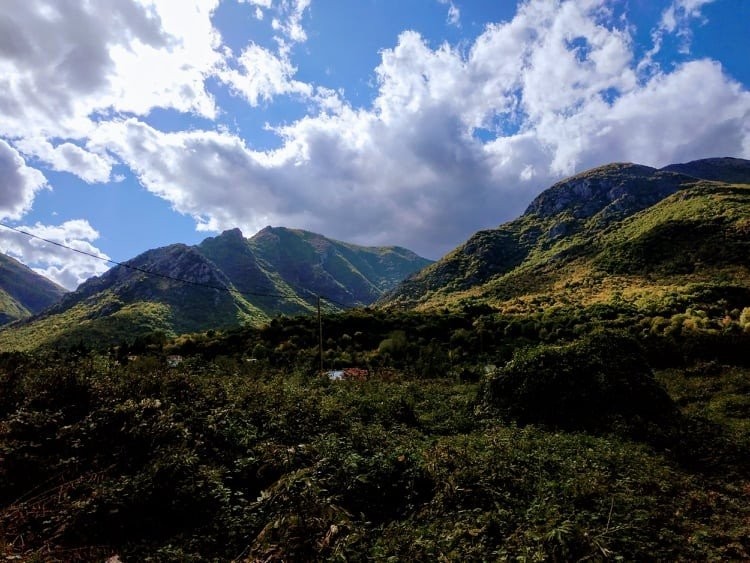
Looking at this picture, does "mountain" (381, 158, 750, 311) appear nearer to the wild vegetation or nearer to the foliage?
the wild vegetation

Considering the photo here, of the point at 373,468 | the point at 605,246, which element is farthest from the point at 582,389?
the point at 605,246

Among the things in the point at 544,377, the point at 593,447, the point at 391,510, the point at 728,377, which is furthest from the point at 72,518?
the point at 728,377

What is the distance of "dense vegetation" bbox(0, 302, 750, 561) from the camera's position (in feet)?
22.0

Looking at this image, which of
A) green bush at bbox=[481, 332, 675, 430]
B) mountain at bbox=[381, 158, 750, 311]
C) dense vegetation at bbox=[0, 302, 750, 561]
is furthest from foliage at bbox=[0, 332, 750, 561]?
mountain at bbox=[381, 158, 750, 311]

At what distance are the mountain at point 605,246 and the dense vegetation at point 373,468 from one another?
143 ft

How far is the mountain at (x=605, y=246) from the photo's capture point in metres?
64.2

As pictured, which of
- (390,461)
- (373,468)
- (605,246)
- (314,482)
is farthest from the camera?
(605,246)

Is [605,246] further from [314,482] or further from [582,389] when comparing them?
[314,482]

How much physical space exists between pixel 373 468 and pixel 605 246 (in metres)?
93.7

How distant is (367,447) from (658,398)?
1267 cm

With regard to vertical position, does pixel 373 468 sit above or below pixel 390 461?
below

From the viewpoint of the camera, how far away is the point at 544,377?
17359 millimetres

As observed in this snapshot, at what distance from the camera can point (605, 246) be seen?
88.8 metres

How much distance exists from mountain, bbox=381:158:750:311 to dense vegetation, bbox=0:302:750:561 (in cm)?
4350
